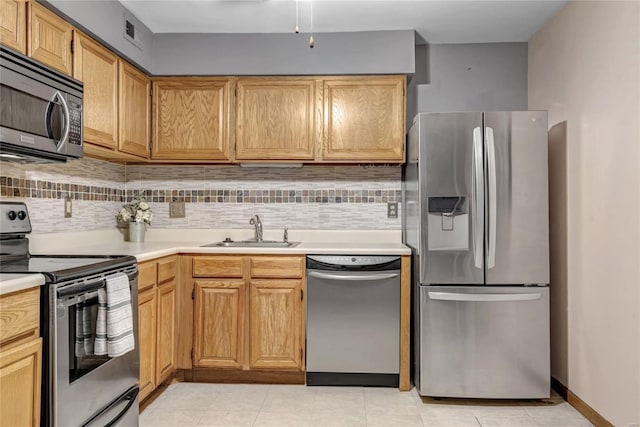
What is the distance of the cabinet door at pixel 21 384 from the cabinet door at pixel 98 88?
4.24ft

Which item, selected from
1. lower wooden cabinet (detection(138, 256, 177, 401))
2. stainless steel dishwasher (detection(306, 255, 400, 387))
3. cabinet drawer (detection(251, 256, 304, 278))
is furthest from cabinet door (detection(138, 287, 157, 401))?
stainless steel dishwasher (detection(306, 255, 400, 387))

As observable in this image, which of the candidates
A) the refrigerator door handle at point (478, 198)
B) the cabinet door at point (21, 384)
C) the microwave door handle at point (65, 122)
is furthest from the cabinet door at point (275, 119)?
the cabinet door at point (21, 384)

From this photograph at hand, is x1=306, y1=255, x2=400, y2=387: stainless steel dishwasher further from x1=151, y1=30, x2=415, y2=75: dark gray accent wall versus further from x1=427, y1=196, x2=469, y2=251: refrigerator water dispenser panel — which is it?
x1=151, y1=30, x2=415, y2=75: dark gray accent wall

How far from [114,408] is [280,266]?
4.01ft

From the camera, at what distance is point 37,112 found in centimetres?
197

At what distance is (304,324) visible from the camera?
2.91m

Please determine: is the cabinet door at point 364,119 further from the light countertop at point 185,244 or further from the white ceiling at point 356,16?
the light countertop at point 185,244

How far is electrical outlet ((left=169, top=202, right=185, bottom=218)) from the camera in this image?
140 inches

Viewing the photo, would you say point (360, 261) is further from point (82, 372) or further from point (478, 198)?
point (82, 372)

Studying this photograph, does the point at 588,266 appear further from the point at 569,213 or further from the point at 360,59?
the point at 360,59

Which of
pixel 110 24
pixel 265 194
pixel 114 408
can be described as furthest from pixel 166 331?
pixel 110 24

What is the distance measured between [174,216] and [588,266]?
9.13 ft

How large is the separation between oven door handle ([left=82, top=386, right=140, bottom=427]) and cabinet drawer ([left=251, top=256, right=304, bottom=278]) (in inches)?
38.9

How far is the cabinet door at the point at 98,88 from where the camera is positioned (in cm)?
246
